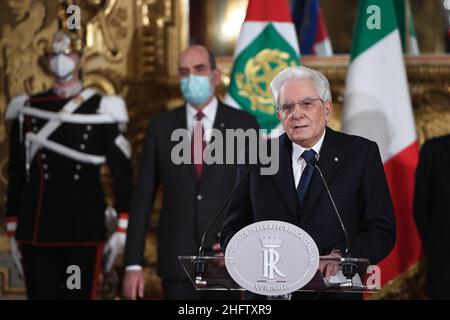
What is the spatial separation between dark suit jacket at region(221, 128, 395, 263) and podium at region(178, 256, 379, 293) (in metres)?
0.08

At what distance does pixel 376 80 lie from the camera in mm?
3775

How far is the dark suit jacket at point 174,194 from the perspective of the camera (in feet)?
10.4

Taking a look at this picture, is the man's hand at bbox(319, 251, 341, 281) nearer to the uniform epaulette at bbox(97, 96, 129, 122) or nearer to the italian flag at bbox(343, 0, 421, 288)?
the italian flag at bbox(343, 0, 421, 288)

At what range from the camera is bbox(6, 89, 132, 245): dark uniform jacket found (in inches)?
149

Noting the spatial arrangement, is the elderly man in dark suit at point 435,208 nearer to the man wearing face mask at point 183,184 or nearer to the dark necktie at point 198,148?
the man wearing face mask at point 183,184

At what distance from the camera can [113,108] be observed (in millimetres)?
3857

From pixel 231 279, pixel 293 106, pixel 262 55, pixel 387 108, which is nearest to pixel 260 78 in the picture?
pixel 262 55

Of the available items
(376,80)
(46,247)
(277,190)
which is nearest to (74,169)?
(46,247)

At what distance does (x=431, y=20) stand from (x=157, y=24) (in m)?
1.25

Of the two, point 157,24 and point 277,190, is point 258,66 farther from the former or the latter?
point 277,190

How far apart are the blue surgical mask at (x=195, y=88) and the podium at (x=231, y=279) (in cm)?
124

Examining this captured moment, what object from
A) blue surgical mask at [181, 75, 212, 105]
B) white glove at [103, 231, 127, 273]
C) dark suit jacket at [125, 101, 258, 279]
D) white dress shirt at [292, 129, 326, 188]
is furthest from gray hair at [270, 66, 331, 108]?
white glove at [103, 231, 127, 273]

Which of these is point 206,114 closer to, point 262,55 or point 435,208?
point 262,55

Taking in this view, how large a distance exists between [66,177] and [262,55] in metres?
0.88
